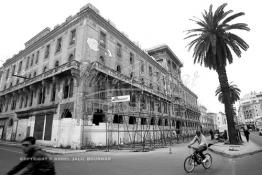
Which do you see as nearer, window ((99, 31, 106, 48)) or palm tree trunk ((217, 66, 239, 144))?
palm tree trunk ((217, 66, 239, 144))

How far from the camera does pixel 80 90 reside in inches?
805

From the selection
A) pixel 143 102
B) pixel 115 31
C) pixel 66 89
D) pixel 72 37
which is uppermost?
pixel 115 31

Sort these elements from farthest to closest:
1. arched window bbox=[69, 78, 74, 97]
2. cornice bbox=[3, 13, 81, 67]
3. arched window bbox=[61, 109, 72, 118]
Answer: cornice bbox=[3, 13, 81, 67], arched window bbox=[69, 78, 74, 97], arched window bbox=[61, 109, 72, 118]

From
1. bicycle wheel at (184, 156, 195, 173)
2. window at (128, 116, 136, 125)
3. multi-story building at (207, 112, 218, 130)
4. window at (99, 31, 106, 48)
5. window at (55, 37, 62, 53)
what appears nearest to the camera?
bicycle wheel at (184, 156, 195, 173)

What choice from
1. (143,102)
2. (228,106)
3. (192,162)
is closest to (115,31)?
(143,102)

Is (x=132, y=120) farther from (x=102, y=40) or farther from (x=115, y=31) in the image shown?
(x=115, y=31)

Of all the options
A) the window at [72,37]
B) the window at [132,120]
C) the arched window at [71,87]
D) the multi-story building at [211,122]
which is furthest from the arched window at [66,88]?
the multi-story building at [211,122]

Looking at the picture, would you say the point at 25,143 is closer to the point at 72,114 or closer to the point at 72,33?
the point at 72,114


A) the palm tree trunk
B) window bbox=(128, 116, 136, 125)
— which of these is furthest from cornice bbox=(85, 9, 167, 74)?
the palm tree trunk

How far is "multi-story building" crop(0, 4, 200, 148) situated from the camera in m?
20.4

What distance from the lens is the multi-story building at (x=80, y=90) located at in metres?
20.4

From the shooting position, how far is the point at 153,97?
1339 inches

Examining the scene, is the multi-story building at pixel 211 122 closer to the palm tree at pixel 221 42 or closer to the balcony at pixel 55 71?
the palm tree at pixel 221 42

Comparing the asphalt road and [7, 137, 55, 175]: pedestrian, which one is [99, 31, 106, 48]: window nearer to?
the asphalt road
